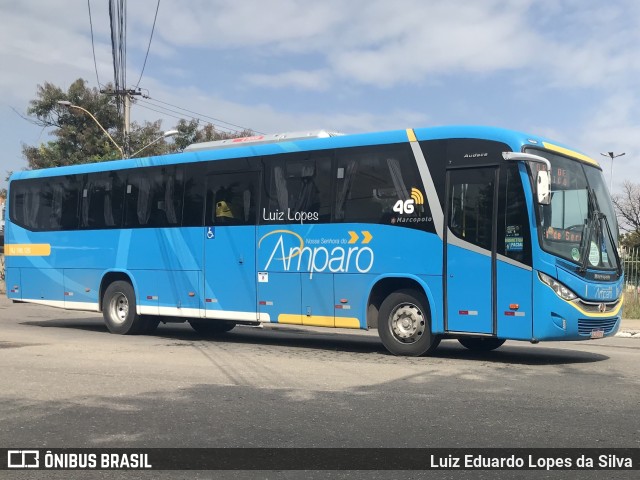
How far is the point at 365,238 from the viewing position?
35.6 ft

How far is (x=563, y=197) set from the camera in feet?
32.5

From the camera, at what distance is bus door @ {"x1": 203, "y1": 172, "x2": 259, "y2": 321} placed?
12.3 metres

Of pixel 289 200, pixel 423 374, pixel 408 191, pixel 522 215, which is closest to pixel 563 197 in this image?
pixel 522 215

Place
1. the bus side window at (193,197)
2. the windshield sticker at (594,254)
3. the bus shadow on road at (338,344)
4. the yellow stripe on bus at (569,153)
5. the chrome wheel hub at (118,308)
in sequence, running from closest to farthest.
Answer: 1. the windshield sticker at (594,254)
2. the yellow stripe on bus at (569,153)
3. the bus shadow on road at (338,344)
4. the bus side window at (193,197)
5. the chrome wheel hub at (118,308)

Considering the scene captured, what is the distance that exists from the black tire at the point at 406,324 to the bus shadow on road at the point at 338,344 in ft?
0.61

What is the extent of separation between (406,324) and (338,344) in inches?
110

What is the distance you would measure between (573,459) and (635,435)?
3.20 ft

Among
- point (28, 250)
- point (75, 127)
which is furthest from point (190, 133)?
point (28, 250)

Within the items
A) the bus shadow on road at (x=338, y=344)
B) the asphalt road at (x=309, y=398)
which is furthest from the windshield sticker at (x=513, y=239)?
the bus shadow on road at (x=338, y=344)

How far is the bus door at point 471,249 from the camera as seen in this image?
32.0 feet

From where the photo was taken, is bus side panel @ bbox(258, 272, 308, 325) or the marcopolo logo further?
bus side panel @ bbox(258, 272, 308, 325)

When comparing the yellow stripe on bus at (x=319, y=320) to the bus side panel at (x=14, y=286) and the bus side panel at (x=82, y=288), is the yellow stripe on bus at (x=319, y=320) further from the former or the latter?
the bus side panel at (x=14, y=286)

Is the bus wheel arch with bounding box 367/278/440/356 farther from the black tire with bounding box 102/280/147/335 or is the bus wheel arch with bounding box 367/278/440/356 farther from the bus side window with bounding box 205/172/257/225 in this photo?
the black tire with bounding box 102/280/147/335

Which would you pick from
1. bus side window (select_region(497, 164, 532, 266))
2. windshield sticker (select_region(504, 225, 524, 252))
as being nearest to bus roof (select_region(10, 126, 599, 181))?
bus side window (select_region(497, 164, 532, 266))
